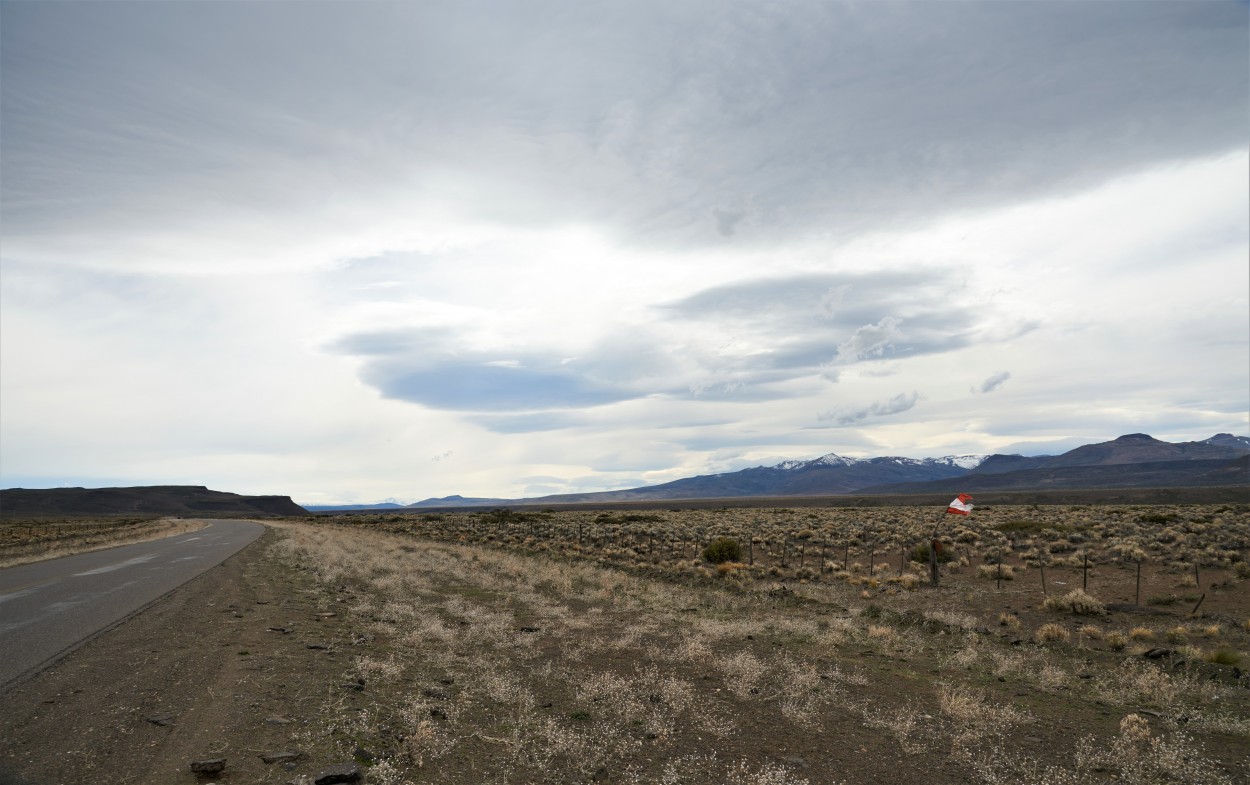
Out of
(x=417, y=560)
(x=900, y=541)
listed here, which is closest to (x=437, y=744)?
(x=417, y=560)

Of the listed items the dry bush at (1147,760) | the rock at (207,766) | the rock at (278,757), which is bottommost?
the dry bush at (1147,760)

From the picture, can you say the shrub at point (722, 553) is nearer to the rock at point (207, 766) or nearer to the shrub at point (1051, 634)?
the shrub at point (1051, 634)

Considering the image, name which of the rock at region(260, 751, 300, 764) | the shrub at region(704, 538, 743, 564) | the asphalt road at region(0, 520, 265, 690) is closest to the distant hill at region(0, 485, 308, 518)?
the asphalt road at region(0, 520, 265, 690)

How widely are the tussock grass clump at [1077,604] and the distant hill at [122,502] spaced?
16540 cm

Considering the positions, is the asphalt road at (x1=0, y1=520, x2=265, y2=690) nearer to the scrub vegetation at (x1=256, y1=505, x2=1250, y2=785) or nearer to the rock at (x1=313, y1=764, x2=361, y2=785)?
the scrub vegetation at (x1=256, y1=505, x2=1250, y2=785)

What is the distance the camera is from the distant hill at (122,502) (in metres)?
153

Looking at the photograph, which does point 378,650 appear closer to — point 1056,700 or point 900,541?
point 1056,700

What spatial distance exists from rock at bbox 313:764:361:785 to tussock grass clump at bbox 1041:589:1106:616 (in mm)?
17431

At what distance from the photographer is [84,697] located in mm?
8594

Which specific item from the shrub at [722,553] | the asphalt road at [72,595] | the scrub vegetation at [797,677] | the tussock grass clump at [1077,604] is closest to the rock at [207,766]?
the scrub vegetation at [797,677]

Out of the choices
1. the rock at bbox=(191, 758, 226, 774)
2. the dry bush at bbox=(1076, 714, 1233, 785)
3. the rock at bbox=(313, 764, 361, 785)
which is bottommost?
the dry bush at bbox=(1076, 714, 1233, 785)

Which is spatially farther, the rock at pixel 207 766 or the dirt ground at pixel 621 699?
the dirt ground at pixel 621 699

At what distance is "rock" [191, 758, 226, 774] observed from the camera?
660 centimetres

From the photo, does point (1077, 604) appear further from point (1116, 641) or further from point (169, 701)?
point (169, 701)
